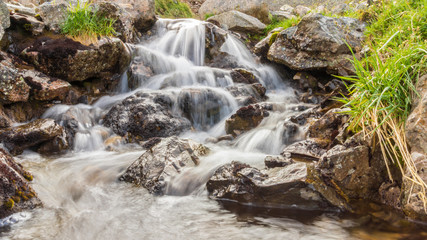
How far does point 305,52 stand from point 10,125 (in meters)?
7.59

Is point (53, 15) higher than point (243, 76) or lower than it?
higher

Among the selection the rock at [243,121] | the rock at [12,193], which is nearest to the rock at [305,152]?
the rock at [243,121]

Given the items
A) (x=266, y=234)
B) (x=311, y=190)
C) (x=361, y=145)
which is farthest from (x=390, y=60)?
(x=266, y=234)

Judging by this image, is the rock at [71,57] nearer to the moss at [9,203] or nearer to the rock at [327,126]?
the moss at [9,203]

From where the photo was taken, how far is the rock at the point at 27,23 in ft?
25.1

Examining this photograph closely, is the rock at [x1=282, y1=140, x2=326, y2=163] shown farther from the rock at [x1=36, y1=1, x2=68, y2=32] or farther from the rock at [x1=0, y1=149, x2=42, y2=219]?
the rock at [x1=36, y1=1, x2=68, y2=32]

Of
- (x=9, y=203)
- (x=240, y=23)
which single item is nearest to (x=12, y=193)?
(x=9, y=203)

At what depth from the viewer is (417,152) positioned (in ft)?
9.71

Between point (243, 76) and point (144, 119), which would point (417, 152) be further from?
point (243, 76)

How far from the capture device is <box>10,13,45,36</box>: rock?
25.1ft

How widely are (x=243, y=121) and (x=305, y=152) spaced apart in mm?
2207

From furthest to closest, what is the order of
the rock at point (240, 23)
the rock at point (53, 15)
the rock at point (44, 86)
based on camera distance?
the rock at point (240, 23)
the rock at point (53, 15)
the rock at point (44, 86)

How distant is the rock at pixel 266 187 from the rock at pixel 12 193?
2.10 metres

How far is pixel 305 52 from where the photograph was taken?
8867 millimetres
